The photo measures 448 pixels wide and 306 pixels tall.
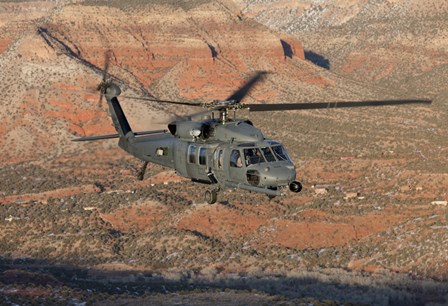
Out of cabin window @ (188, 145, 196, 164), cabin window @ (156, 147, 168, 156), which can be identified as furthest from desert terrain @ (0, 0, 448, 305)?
cabin window @ (188, 145, 196, 164)

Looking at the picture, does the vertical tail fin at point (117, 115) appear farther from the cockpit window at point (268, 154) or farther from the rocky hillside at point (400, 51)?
the rocky hillside at point (400, 51)

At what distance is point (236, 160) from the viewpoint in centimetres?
3928

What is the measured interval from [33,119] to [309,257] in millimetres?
51216

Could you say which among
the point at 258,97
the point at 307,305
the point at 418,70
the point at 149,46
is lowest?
the point at 307,305

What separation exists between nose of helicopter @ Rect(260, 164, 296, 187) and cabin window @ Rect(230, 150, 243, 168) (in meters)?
1.41

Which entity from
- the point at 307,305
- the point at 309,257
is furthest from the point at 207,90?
the point at 307,305

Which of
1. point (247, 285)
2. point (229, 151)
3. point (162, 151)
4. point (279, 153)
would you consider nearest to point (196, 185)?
point (247, 285)

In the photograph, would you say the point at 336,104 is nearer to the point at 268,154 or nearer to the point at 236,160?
the point at 268,154

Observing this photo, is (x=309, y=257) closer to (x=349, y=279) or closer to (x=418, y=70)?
(x=349, y=279)

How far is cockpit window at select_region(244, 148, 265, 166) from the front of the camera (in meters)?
38.8

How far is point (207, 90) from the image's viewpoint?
12250 centimetres

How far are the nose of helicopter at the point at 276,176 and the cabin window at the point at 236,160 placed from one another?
4.62ft

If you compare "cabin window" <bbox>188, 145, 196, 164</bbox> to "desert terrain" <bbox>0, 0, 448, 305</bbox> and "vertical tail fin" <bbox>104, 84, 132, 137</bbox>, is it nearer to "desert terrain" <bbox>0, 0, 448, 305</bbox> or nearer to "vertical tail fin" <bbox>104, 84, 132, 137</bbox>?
"desert terrain" <bbox>0, 0, 448, 305</bbox>

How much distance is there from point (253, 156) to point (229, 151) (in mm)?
1303
